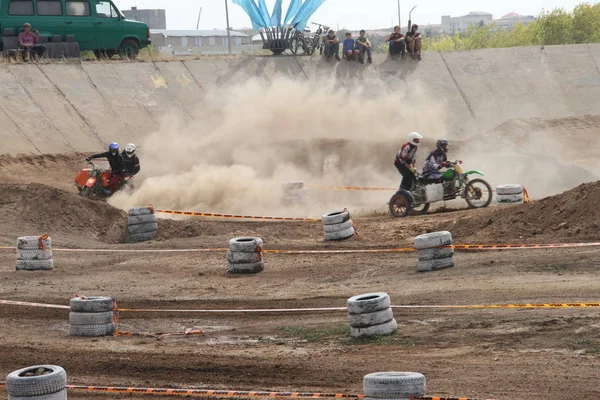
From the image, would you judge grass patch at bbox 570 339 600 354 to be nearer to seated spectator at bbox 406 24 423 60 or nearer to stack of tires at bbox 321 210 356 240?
stack of tires at bbox 321 210 356 240

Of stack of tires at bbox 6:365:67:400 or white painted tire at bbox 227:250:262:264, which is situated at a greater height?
white painted tire at bbox 227:250:262:264

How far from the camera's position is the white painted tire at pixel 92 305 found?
1181 centimetres

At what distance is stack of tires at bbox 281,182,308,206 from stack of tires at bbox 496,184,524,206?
4524mm

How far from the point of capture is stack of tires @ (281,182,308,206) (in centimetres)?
2292

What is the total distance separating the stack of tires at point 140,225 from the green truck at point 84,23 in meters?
14.9

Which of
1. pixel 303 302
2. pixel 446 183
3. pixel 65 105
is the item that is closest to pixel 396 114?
pixel 65 105

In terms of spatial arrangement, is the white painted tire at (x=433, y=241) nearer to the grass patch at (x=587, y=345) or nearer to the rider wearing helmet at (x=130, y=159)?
the grass patch at (x=587, y=345)

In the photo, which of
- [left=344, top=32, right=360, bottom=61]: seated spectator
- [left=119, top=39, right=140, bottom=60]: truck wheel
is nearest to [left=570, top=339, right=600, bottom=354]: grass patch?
[left=119, top=39, right=140, bottom=60]: truck wheel

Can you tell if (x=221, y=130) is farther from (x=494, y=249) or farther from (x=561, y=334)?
(x=561, y=334)

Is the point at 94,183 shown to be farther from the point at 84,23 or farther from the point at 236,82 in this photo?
the point at 236,82

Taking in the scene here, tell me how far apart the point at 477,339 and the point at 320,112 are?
23.0m

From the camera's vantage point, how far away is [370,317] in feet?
34.7

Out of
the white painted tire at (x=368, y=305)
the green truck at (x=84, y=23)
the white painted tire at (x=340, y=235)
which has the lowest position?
the white painted tire at (x=368, y=305)

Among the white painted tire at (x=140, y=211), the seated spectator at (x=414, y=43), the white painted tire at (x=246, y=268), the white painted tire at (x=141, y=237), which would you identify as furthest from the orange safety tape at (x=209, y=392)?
the seated spectator at (x=414, y=43)
